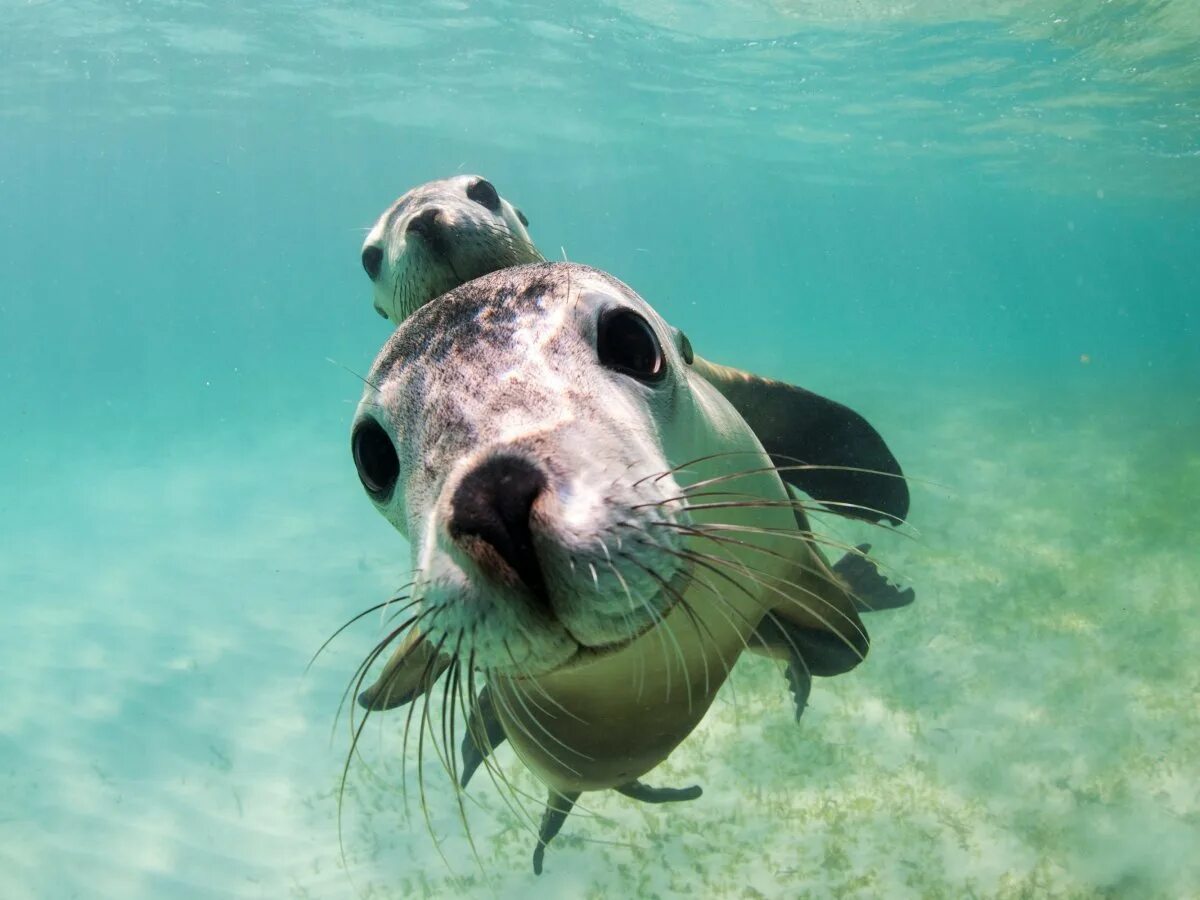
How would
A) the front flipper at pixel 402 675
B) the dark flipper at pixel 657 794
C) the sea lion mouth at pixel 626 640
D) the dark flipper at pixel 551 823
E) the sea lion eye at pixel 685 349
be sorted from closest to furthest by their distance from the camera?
the sea lion mouth at pixel 626 640 → the sea lion eye at pixel 685 349 → the front flipper at pixel 402 675 → the dark flipper at pixel 551 823 → the dark flipper at pixel 657 794

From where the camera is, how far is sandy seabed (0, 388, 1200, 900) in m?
4.96

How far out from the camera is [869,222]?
6775 centimetres

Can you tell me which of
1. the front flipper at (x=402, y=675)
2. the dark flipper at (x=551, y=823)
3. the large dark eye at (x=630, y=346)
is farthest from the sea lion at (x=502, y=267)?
the dark flipper at (x=551, y=823)

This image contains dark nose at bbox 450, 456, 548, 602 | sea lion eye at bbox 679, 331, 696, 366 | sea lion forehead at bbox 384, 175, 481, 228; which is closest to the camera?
dark nose at bbox 450, 456, 548, 602

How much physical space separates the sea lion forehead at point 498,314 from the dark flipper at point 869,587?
207cm

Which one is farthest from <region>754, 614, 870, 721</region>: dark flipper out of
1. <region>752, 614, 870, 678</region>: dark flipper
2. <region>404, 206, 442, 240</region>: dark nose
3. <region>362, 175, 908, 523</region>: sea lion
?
<region>404, 206, 442, 240</region>: dark nose

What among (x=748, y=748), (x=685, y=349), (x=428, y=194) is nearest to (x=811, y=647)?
(x=685, y=349)

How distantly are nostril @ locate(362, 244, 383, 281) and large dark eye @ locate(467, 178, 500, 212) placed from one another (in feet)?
1.39

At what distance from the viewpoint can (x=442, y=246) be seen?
2660 mm

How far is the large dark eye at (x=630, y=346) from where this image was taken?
1774 mm

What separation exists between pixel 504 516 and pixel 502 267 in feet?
5.65

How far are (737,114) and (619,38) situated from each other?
29.4ft

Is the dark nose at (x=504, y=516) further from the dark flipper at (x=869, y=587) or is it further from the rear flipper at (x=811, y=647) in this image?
the dark flipper at (x=869, y=587)

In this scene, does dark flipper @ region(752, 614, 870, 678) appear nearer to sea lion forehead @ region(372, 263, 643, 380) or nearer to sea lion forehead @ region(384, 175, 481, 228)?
sea lion forehead @ region(372, 263, 643, 380)
